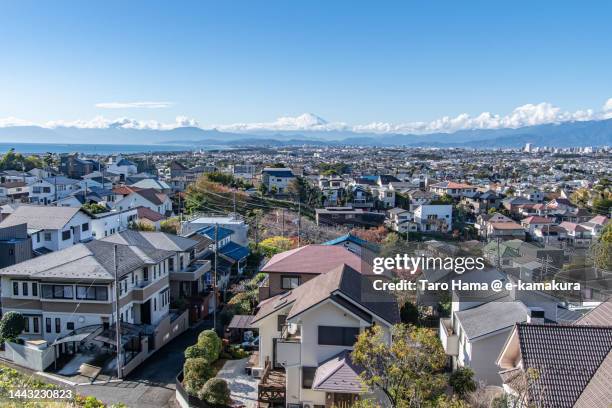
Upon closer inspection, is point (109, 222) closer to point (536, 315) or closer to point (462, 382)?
point (462, 382)

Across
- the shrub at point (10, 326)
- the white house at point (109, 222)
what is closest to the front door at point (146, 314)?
the shrub at point (10, 326)

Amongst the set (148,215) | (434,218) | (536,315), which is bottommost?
(434,218)

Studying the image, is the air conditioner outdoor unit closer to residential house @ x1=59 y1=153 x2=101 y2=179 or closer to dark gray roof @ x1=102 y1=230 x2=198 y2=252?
dark gray roof @ x1=102 y1=230 x2=198 y2=252

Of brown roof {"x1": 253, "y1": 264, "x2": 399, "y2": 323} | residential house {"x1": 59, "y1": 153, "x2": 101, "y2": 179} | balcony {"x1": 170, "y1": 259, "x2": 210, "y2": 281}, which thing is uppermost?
residential house {"x1": 59, "y1": 153, "x2": 101, "y2": 179}

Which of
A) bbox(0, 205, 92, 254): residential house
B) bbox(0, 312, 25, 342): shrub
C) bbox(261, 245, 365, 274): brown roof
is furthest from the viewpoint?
bbox(0, 205, 92, 254): residential house

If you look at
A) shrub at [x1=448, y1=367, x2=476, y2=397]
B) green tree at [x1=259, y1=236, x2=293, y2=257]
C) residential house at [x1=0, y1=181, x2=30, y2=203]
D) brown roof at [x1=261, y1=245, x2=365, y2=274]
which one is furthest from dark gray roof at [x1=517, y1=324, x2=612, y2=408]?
residential house at [x1=0, y1=181, x2=30, y2=203]

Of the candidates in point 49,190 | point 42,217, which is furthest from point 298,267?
point 49,190

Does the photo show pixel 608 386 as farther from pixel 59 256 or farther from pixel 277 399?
pixel 59 256

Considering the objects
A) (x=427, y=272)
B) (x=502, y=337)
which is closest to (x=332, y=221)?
(x=427, y=272)
